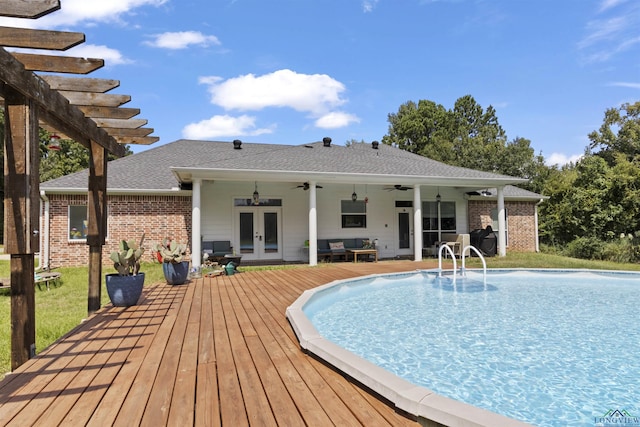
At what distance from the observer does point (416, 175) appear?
39.4 feet

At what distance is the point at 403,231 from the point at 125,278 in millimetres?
11499

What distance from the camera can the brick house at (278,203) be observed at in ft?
37.4

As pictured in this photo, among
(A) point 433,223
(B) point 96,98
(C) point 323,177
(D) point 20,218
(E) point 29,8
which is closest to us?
(E) point 29,8

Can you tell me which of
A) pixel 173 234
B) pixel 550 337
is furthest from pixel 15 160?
pixel 173 234

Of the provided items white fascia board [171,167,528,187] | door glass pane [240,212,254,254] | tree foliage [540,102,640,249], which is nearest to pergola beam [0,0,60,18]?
white fascia board [171,167,528,187]

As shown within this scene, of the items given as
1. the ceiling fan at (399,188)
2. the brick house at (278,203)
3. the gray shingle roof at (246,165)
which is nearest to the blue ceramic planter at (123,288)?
the brick house at (278,203)

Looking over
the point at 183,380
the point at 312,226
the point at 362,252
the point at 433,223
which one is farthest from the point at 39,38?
the point at 433,223

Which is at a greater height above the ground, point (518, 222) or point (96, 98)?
point (96, 98)

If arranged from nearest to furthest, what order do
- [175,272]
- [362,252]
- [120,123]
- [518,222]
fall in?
[120,123] → [175,272] → [362,252] → [518,222]

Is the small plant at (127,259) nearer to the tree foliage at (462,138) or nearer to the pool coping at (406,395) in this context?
the pool coping at (406,395)

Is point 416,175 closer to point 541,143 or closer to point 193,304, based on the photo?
point 193,304

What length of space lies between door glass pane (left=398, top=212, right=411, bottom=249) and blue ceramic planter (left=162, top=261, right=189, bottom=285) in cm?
940

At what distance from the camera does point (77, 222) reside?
465 inches

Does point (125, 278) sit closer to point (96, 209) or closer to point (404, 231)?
point (96, 209)
